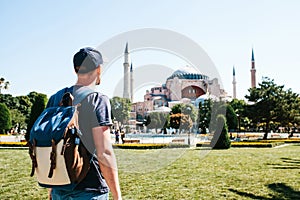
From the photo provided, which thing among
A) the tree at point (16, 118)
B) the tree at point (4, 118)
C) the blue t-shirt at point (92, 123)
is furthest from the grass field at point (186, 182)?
the tree at point (16, 118)

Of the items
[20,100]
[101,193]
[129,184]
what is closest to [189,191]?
[129,184]

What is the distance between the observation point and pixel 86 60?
173 cm

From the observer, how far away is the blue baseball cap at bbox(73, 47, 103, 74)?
172 cm

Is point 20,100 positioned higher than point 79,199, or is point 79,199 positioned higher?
point 20,100

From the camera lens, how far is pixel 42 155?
1501 mm

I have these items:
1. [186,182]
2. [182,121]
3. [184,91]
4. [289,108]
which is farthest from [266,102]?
[184,91]

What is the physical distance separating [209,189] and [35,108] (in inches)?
479

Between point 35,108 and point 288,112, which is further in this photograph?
point 288,112

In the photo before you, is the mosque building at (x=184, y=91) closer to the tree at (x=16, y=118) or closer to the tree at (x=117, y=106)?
the tree at (x=16, y=118)

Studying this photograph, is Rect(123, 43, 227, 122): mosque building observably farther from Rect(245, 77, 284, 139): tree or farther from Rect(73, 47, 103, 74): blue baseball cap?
Rect(73, 47, 103, 74): blue baseball cap

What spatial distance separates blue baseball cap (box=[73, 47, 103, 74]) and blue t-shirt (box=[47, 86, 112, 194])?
0.17 m

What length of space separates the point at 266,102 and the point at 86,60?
24.6 metres

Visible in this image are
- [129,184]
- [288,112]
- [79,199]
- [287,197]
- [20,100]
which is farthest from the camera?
[20,100]

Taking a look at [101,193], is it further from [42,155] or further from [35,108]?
[35,108]
